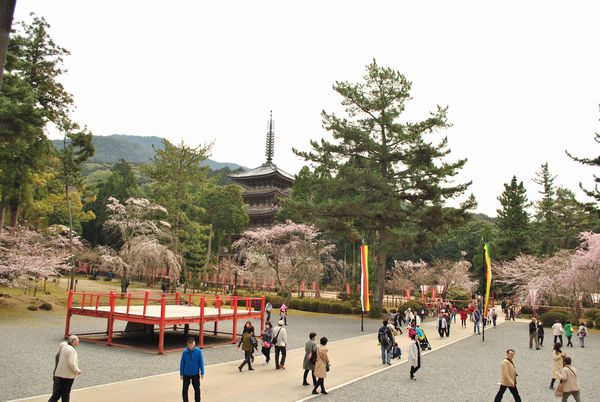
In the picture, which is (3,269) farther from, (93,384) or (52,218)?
(52,218)

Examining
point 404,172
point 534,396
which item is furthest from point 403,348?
point 404,172

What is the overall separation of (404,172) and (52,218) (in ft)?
170

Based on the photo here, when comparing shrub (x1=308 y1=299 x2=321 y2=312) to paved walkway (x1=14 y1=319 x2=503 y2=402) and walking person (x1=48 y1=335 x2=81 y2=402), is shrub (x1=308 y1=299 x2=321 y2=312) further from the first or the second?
walking person (x1=48 y1=335 x2=81 y2=402)

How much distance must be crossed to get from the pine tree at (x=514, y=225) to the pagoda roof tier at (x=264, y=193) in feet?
106

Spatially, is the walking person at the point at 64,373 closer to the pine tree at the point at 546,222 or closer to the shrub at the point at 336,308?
the shrub at the point at 336,308

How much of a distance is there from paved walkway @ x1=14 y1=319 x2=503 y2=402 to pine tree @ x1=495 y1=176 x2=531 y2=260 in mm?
48301

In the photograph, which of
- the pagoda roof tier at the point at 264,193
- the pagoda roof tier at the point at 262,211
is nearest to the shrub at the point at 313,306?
the pagoda roof tier at the point at 262,211

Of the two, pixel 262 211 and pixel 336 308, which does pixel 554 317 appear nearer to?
pixel 336 308

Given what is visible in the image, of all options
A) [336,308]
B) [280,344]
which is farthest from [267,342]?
[336,308]

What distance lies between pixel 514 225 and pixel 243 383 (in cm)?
5798

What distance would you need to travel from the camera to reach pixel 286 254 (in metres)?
42.3

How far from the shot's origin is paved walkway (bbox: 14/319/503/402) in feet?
34.5

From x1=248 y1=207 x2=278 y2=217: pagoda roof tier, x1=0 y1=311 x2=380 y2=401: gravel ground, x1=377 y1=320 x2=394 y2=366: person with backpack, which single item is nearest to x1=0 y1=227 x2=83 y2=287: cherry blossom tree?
x1=0 y1=311 x2=380 y2=401: gravel ground

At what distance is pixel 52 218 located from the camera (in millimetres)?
64188
